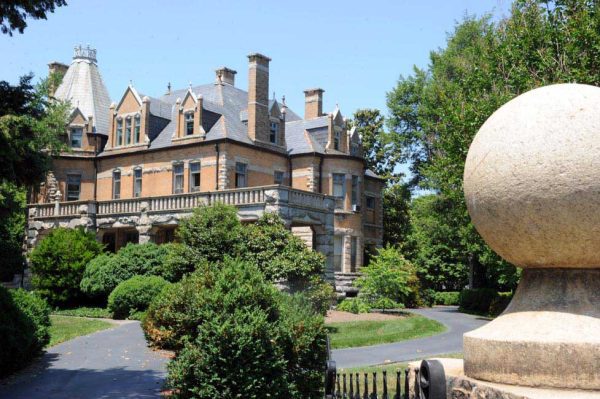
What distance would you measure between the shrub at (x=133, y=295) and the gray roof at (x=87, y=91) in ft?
65.3

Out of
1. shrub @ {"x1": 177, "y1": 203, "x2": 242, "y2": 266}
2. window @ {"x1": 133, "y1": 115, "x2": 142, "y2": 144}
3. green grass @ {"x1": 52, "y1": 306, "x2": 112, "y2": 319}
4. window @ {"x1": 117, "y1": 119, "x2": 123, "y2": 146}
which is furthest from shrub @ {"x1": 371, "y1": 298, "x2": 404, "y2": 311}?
window @ {"x1": 117, "y1": 119, "x2": 123, "y2": 146}

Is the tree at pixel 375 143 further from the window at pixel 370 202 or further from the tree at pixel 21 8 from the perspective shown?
the tree at pixel 21 8

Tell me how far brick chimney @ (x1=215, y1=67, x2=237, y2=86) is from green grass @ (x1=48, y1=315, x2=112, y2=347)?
77.9ft

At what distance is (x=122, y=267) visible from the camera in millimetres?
32250

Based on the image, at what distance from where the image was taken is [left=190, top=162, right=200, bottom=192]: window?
4050cm

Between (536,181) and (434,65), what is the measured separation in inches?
1719

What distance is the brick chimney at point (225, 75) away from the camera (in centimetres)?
4853

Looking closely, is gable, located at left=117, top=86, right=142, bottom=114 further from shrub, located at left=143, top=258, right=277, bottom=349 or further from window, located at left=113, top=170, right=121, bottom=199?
shrub, located at left=143, top=258, right=277, bottom=349

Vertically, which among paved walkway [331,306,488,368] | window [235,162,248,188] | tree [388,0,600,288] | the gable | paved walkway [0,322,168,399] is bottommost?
paved walkway [0,322,168,399]

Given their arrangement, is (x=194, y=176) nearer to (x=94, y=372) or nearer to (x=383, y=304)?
(x=383, y=304)

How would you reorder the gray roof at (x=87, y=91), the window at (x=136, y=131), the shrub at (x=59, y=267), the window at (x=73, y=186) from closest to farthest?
the shrub at (x=59, y=267) → the window at (x=136, y=131) → the window at (x=73, y=186) → the gray roof at (x=87, y=91)

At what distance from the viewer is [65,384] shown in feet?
50.8

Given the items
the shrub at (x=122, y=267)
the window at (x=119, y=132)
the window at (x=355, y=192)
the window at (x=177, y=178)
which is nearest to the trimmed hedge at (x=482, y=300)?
the window at (x=355, y=192)

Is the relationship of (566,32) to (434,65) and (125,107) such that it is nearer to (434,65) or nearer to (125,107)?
(434,65)
